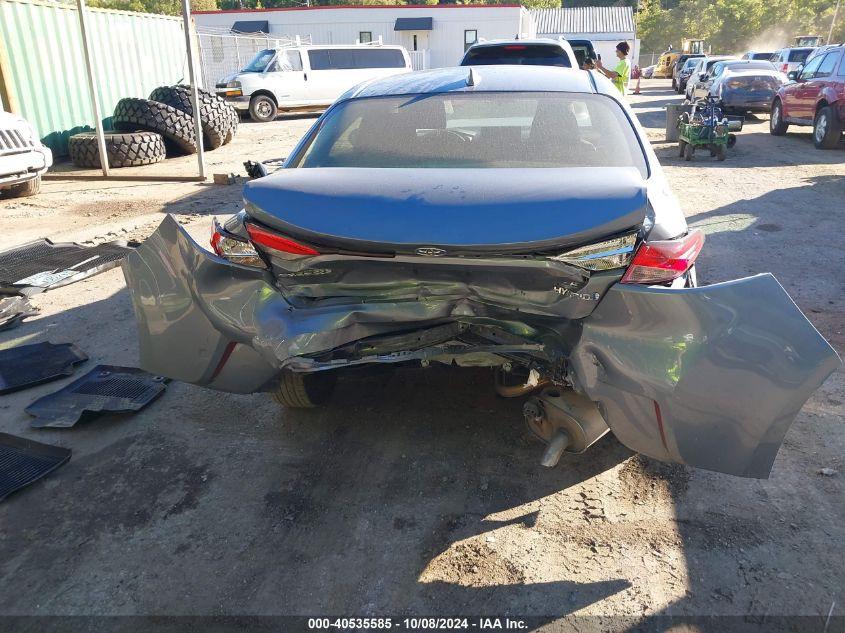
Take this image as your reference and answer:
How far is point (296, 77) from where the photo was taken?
18.9 metres

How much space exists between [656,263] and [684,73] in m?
30.9

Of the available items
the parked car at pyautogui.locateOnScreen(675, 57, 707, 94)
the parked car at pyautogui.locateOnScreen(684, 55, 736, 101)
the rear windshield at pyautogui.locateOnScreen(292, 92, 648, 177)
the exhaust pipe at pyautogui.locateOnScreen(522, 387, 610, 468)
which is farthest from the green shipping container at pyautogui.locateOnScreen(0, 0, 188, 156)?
the parked car at pyautogui.locateOnScreen(675, 57, 707, 94)

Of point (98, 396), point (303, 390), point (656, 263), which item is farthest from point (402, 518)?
point (98, 396)

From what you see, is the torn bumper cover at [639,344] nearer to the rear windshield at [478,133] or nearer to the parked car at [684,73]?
the rear windshield at [478,133]

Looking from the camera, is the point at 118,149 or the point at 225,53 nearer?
the point at 118,149

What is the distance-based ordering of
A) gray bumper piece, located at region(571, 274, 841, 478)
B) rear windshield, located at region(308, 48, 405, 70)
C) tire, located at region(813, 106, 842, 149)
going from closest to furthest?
gray bumper piece, located at region(571, 274, 841, 478)
tire, located at region(813, 106, 842, 149)
rear windshield, located at region(308, 48, 405, 70)

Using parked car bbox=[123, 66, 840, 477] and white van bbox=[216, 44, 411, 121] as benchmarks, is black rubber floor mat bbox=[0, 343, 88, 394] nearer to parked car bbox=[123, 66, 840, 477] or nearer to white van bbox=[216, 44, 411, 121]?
parked car bbox=[123, 66, 840, 477]

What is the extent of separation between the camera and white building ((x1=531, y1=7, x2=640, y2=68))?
5231 centimetres

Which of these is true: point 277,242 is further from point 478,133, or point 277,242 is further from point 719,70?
point 719,70

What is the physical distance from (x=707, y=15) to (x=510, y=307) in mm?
72602

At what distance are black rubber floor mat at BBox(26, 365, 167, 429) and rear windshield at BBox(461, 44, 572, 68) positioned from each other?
766 centimetres

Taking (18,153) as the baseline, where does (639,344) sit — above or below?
below

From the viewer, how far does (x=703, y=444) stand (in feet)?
7.58

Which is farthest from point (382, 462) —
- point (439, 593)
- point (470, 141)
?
point (470, 141)
